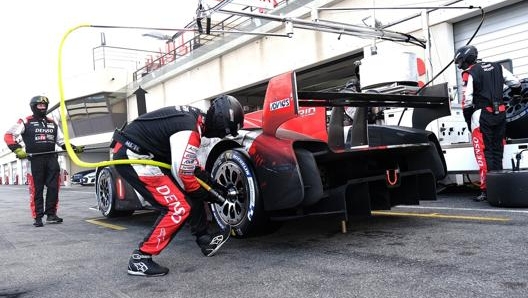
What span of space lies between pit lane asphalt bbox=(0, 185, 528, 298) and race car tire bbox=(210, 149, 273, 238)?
233 millimetres

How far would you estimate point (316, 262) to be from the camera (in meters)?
3.40

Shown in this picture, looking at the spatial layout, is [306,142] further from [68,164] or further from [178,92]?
[68,164]

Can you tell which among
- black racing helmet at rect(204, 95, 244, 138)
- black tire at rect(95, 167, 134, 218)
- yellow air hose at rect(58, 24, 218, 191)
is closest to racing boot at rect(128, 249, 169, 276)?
yellow air hose at rect(58, 24, 218, 191)

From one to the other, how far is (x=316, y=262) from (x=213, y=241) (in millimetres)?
941

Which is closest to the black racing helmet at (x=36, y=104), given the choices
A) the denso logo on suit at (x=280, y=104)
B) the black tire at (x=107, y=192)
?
the black tire at (x=107, y=192)

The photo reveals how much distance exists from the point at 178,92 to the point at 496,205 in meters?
19.2

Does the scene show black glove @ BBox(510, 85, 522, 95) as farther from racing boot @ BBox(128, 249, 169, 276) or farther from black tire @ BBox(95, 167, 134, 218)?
black tire @ BBox(95, 167, 134, 218)

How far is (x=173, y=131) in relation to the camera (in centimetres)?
349

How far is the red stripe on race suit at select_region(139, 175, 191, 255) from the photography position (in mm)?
3504

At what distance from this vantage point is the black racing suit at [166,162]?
3428 millimetres

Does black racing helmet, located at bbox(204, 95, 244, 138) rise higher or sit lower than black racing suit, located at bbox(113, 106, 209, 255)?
higher

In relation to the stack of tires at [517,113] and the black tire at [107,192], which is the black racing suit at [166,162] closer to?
the black tire at [107,192]

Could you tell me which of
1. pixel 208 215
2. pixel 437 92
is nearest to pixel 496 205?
pixel 437 92

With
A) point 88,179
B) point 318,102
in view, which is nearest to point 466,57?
point 318,102
